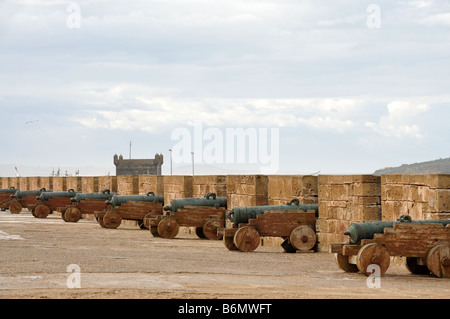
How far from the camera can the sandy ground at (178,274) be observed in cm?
734

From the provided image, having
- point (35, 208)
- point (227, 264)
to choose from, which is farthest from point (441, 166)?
point (227, 264)

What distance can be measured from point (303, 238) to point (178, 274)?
427 cm

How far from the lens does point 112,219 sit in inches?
723

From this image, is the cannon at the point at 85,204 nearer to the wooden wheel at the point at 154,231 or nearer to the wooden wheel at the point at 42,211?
the wooden wheel at the point at 42,211

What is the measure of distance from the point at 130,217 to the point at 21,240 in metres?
4.53

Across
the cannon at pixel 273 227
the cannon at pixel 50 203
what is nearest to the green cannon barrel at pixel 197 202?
the cannon at pixel 273 227

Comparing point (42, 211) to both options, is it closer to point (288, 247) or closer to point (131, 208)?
point (131, 208)

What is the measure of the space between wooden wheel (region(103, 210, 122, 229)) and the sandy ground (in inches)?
168

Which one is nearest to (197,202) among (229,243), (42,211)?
(229,243)

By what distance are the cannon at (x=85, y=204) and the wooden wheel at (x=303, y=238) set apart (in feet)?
28.0

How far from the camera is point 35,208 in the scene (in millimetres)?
23578

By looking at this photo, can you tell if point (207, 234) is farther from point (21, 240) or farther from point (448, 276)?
point (448, 276)
